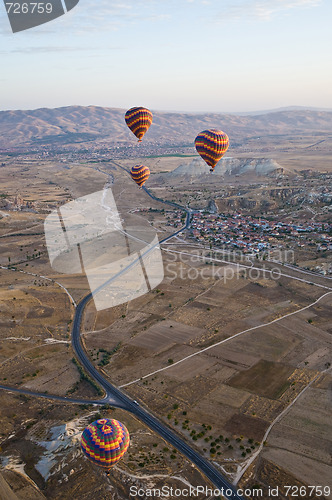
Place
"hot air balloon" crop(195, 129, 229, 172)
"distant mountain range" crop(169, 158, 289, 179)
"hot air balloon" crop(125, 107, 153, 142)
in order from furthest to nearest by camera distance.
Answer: "distant mountain range" crop(169, 158, 289, 179) → "hot air balloon" crop(125, 107, 153, 142) → "hot air balloon" crop(195, 129, 229, 172)

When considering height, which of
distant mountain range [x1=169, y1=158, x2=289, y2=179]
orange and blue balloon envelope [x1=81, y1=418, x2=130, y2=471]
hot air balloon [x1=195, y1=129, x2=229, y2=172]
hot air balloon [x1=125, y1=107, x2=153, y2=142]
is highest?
hot air balloon [x1=125, y1=107, x2=153, y2=142]

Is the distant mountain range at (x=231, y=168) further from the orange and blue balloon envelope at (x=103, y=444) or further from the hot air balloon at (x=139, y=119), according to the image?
the orange and blue balloon envelope at (x=103, y=444)

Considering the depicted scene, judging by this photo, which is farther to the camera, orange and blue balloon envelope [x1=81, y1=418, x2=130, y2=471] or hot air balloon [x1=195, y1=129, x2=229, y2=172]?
hot air balloon [x1=195, y1=129, x2=229, y2=172]

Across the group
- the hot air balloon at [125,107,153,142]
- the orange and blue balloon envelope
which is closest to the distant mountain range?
the hot air balloon at [125,107,153,142]

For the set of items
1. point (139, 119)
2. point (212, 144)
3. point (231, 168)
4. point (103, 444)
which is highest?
point (139, 119)

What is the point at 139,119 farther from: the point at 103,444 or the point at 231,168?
the point at 231,168

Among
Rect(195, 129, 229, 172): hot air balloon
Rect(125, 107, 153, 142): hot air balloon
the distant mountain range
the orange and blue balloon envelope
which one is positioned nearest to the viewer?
the orange and blue balloon envelope

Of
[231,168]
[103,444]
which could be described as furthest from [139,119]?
[231,168]

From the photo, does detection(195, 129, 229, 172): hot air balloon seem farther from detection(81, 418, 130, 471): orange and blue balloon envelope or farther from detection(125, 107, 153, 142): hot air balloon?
detection(81, 418, 130, 471): orange and blue balloon envelope
